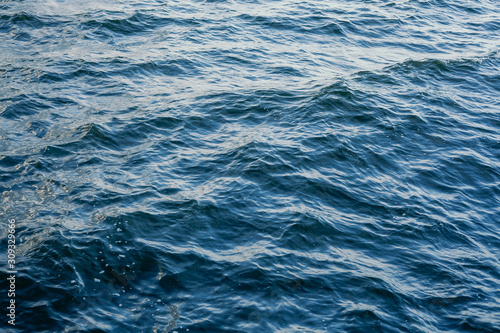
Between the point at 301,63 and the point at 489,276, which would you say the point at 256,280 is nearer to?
the point at 489,276

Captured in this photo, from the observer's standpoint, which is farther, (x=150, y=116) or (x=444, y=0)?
(x=444, y=0)

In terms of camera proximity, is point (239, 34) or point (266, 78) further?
point (239, 34)

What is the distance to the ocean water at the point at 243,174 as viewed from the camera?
1252 cm

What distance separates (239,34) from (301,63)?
473 centimetres

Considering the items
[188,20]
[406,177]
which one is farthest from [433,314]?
[188,20]

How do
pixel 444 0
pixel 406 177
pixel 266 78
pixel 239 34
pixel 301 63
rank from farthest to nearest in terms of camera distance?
pixel 444 0
pixel 239 34
pixel 301 63
pixel 266 78
pixel 406 177

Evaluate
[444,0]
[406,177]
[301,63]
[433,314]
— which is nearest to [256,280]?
[433,314]

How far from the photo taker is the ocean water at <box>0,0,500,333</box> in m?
12.5

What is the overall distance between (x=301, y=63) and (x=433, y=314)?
15.5 m

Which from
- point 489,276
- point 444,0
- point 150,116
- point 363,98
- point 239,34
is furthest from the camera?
point 444,0

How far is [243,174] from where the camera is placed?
17.2 metres

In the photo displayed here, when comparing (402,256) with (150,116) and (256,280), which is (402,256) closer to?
(256,280)

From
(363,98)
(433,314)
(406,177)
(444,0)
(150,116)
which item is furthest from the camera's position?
(444,0)

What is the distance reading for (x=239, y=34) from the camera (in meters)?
27.9
